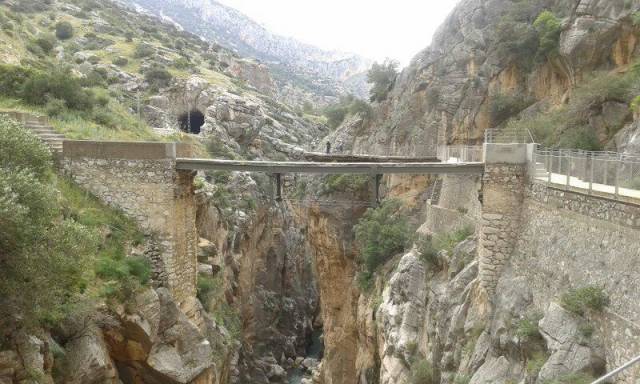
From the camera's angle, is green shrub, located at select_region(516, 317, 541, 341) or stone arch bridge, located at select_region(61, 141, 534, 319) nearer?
green shrub, located at select_region(516, 317, 541, 341)

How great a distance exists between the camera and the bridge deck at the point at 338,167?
47.8ft

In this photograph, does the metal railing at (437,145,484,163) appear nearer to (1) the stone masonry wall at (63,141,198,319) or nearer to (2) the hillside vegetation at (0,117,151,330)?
(1) the stone masonry wall at (63,141,198,319)

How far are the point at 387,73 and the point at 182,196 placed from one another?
1291 inches

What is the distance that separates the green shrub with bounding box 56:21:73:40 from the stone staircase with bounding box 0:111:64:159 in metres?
41.6

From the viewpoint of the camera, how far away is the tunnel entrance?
46.3m

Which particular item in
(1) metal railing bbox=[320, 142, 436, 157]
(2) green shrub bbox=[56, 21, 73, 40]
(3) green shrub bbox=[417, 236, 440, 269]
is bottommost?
(3) green shrub bbox=[417, 236, 440, 269]

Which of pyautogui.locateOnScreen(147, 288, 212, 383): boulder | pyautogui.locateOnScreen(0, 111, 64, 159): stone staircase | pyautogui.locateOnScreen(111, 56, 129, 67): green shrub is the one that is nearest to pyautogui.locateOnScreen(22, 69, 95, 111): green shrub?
pyautogui.locateOnScreen(0, 111, 64, 159): stone staircase

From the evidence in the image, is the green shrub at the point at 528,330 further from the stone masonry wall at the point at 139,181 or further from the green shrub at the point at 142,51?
the green shrub at the point at 142,51

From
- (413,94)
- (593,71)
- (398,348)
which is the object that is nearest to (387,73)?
(413,94)

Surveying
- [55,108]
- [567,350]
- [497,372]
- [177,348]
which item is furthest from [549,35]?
[55,108]

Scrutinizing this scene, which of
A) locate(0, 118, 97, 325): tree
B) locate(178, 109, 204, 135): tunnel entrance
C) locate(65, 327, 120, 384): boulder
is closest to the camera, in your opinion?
locate(0, 118, 97, 325): tree

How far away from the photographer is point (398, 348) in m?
17.9

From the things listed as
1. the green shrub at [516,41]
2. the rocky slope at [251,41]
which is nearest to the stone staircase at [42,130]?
the green shrub at [516,41]

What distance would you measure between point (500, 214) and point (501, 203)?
1.05 feet
